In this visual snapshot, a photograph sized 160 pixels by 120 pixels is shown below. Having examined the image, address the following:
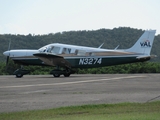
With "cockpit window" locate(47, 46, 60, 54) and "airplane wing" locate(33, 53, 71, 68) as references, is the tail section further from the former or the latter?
"cockpit window" locate(47, 46, 60, 54)

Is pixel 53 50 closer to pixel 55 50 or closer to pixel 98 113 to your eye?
pixel 55 50

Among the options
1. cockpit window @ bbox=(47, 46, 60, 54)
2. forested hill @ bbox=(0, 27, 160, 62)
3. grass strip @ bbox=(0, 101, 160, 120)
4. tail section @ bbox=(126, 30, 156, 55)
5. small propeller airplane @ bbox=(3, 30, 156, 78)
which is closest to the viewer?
grass strip @ bbox=(0, 101, 160, 120)

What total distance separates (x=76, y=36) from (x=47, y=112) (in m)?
124

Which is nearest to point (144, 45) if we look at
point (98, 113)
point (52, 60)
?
point (52, 60)

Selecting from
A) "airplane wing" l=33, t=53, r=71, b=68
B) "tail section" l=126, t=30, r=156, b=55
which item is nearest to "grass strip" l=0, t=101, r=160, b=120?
"airplane wing" l=33, t=53, r=71, b=68

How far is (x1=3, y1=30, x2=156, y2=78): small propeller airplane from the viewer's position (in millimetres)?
31141

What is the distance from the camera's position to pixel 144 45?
32.9 meters

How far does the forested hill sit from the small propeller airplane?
263 feet

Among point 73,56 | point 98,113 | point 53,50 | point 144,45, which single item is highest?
point 144,45

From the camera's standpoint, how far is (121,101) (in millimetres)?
12211

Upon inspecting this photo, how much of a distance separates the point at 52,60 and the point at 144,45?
268 inches

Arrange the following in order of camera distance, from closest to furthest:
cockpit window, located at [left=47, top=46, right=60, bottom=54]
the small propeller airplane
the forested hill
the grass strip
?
the grass strip
the small propeller airplane
cockpit window, located at [left=47, top=46, right=60, bottom=54]
the forested hill

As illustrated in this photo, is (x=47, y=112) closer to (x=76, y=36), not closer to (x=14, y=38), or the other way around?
(x=14, y=38)

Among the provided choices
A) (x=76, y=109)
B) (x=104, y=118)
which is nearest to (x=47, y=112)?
(x=76, y=109)
